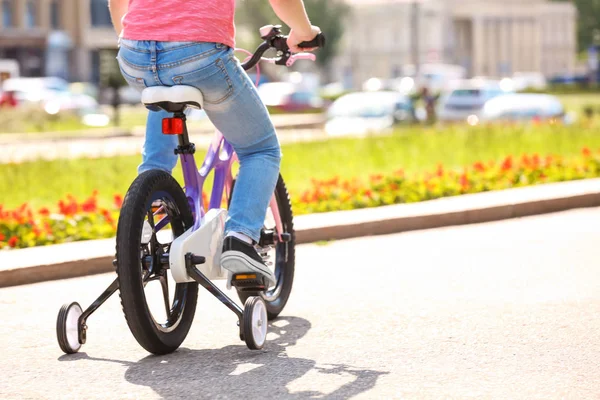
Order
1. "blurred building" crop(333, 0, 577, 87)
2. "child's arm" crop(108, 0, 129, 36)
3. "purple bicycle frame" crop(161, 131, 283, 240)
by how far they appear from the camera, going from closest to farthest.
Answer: "purple bicycle frame" crop(161, 131, 283, 240) < "child's arm" crop(108, 0, 129, 36) < "blurred building" crop(333, 0, 577, 87)

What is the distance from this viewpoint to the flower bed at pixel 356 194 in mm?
8375

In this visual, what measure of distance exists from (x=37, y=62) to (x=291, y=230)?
6860 centimetres

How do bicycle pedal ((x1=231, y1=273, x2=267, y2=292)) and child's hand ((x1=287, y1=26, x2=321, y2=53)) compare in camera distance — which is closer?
bicycle pedal ((x1=231, y1=273, x2=267, y2=292))

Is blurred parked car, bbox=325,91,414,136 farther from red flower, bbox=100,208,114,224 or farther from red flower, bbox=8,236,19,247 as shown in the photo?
red flower, bbox=8,236,19,247

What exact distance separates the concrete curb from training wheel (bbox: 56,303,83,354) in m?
2.03

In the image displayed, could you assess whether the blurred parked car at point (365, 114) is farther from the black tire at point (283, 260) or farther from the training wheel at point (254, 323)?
the training wheel at point (254, 323)

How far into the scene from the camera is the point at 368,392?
14.0 ft

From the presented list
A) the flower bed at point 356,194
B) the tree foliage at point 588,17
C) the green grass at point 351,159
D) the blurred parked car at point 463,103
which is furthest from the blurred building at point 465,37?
the flower bed at point 356,194

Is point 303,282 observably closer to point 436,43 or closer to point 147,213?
point 147,213

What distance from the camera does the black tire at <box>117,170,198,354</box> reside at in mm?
Answer: 4516

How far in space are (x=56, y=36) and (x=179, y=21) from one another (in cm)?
6979

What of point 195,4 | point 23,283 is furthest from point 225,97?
point 23,283

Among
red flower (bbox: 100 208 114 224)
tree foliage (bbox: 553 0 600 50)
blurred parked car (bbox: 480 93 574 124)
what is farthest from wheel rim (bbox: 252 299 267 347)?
tree foliage (bbox: 553 0 600 50)

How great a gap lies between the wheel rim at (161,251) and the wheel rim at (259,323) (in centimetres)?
31
